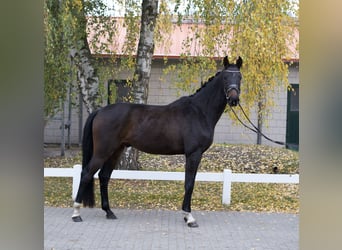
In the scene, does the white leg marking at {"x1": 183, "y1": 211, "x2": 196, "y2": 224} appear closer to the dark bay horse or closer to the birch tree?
the dark bay horse

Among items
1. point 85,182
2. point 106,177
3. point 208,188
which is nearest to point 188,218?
point 106,177

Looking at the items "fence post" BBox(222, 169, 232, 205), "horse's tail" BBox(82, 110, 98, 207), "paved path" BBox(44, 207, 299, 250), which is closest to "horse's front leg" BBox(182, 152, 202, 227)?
"paved path" BBox(44, 207, 299, 250)

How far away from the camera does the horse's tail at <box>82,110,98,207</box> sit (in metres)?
6.60

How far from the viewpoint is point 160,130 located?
6.54m

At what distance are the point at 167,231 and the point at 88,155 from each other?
1809mm

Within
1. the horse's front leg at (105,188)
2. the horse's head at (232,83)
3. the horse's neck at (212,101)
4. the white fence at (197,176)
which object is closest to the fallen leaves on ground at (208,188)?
the white fence at (197,176)

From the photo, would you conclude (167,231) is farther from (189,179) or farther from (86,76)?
(86,76)

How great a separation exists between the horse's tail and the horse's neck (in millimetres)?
1714

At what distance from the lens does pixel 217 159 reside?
12.9m

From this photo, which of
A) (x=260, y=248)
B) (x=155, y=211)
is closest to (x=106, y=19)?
(x=155, y=211)
